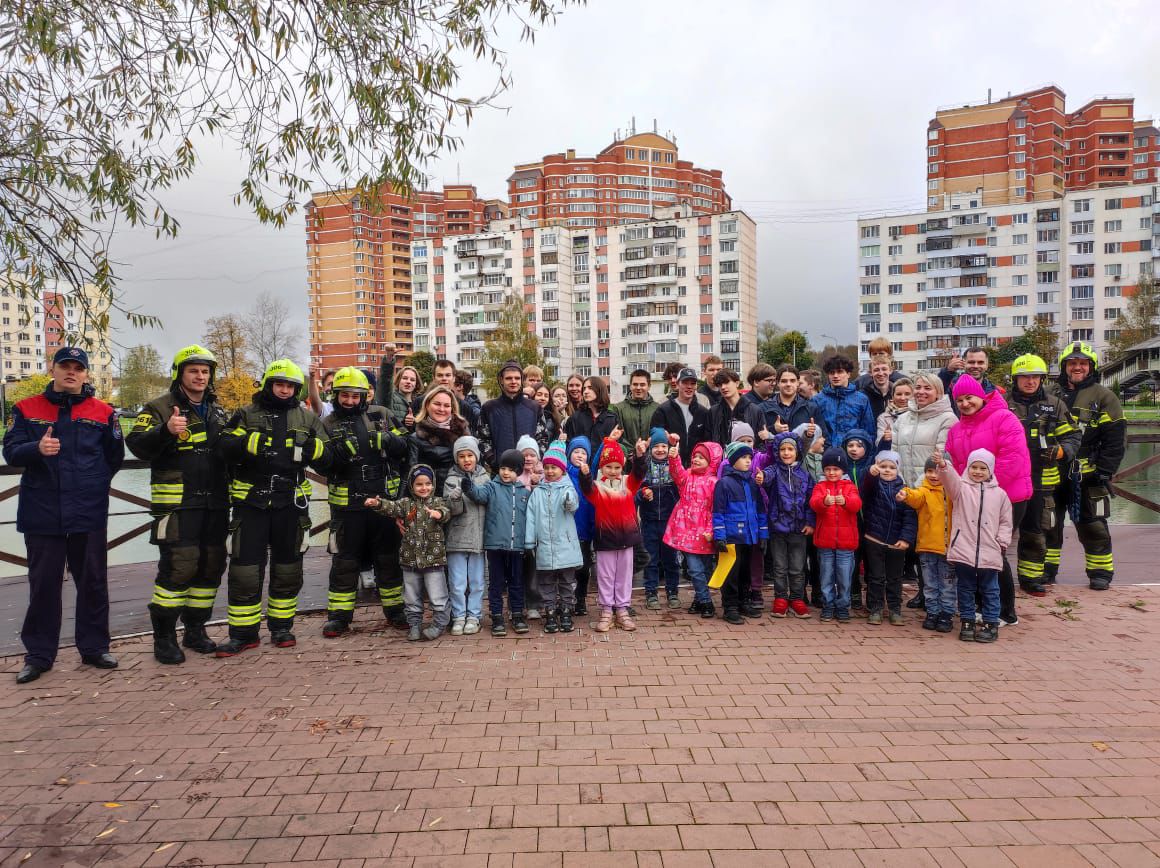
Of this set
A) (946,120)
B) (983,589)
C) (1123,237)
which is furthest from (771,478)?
(946,120)

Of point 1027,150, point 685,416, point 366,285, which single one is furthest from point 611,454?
point 366,285

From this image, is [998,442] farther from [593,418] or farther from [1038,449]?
[593,418]

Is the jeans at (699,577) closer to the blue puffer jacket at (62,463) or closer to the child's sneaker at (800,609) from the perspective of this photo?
the child's sneaker at (800,609)

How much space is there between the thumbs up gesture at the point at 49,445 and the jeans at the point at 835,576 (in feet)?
19.5

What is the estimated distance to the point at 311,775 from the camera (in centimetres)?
380

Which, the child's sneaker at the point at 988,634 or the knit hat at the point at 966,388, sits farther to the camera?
the knit hat at the point at 966,388

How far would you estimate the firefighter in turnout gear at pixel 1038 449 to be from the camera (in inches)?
283

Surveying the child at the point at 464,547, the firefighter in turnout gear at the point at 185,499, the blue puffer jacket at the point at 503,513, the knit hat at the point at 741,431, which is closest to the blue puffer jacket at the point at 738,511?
the knit hat at the point at 741,431

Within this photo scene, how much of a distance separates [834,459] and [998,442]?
128 centimetres

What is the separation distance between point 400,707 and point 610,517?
2.54 meters

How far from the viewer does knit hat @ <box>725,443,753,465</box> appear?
→ 6656mm

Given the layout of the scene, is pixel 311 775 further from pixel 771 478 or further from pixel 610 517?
pixel 771 478

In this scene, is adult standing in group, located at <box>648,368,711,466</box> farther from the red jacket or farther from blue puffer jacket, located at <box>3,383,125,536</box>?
blue puffer jacket, located at <box>3,383,125,536</box>

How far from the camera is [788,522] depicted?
22.0ft
